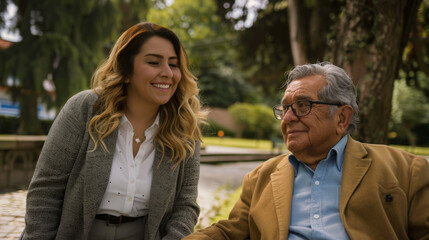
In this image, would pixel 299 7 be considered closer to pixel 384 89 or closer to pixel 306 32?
pixel 306 32

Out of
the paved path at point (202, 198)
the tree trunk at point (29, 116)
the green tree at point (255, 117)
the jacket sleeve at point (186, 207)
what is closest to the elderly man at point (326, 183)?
the jacket sleeve at point (186, 207)

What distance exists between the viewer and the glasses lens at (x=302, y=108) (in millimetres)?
2098

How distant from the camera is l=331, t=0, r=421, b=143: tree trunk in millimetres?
4100

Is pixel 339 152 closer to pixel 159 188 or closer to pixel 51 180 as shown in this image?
pixel 159 188

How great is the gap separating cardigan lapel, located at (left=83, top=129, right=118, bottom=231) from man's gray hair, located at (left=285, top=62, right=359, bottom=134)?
1.16 metres

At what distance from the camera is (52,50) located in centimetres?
1099

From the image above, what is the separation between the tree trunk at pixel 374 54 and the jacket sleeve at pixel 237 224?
2333 millimetres

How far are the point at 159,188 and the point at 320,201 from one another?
890 mm

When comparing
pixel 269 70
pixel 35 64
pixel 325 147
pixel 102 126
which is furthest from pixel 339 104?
pixel 35 64

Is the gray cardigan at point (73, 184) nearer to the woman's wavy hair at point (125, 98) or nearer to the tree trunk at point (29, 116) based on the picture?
the woman's wavy hair at point (125, 98)

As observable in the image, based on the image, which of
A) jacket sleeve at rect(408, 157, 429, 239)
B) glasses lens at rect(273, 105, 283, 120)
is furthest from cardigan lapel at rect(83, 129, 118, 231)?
jacket sleeve at rect(408, 157, 429, 239)

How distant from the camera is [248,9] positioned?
342 inches

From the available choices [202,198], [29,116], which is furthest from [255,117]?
[202,198]

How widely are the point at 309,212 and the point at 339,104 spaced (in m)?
0.60
